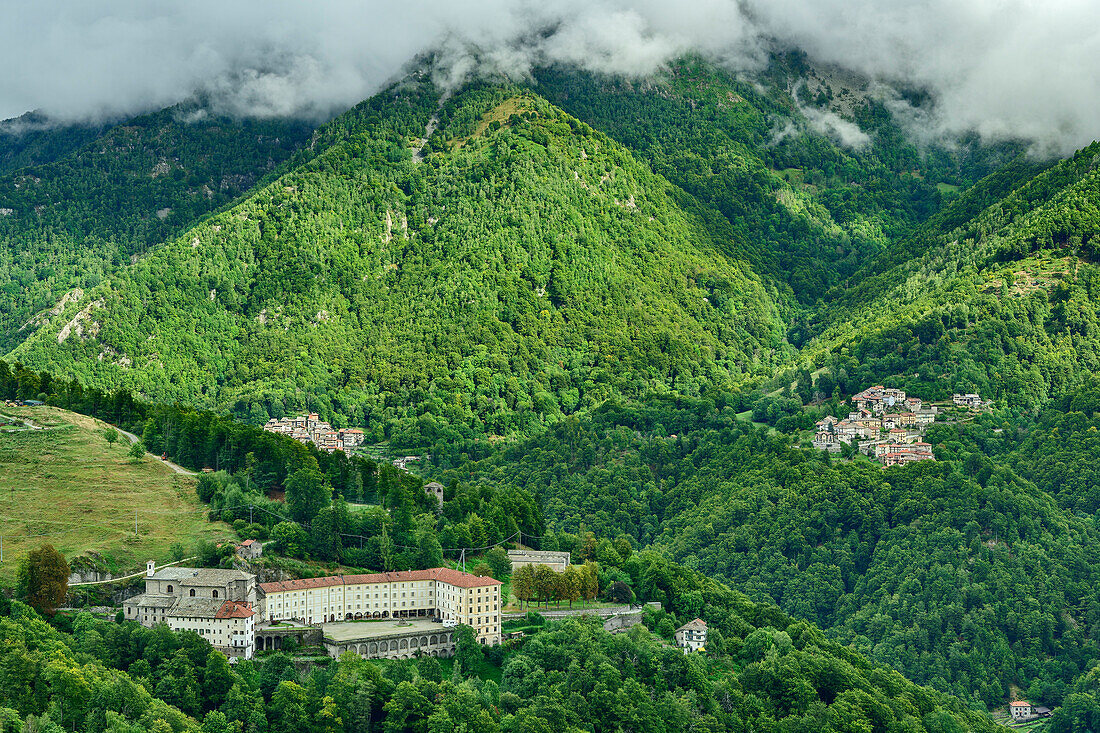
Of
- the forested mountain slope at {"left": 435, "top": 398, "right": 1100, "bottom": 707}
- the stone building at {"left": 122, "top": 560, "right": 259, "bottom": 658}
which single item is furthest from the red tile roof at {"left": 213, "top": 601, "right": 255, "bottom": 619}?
the forested mountain slope at {"left": 435, "top": 398, "right": 1100, "bottom": 707}

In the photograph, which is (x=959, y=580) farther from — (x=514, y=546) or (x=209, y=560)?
(x=209, y=560)

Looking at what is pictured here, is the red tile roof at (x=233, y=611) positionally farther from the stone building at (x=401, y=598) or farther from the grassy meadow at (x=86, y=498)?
the grassy meadow at (x=86, y=498)

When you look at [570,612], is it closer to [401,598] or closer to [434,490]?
[401,598]

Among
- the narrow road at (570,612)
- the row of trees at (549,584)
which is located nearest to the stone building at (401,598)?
the narrow road at (570,612)

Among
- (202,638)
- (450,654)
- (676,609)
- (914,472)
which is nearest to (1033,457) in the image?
(914,472)

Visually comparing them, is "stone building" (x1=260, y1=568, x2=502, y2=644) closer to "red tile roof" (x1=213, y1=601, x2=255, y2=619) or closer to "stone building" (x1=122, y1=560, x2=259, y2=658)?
"stone building" (x1=122, y1=560, x2=259, y2=658)

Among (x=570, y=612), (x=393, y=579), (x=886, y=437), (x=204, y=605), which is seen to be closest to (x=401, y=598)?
(x=393, y=579)

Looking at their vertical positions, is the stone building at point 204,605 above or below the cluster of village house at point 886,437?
below
